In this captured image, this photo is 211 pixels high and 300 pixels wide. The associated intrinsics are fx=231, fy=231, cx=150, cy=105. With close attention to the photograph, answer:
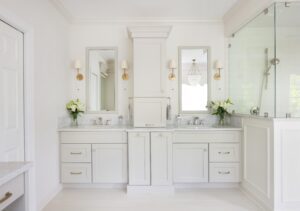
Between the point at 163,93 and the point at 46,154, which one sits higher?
the point at 163,93

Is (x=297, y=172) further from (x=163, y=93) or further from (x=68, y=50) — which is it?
(x=68, y=50)

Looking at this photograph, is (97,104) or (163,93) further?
(97,104)

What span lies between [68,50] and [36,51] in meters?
1.13

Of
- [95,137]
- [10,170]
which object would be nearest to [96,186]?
[95,137]

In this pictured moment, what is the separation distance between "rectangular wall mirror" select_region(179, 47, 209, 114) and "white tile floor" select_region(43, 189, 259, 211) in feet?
4.21

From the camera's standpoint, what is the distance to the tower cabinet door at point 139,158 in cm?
314

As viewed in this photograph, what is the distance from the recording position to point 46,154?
112 inches

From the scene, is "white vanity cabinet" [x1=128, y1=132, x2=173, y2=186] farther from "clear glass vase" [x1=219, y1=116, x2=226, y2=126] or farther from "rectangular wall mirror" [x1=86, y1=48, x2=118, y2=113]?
"clear glass vase" [x1=219, y1=116, x2=226, y2=126]

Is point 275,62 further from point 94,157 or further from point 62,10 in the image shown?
point 62,10

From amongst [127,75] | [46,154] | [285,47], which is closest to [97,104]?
[127,75]

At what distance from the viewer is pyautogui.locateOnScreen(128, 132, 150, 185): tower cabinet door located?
314cm

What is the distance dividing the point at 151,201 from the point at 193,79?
196 cm

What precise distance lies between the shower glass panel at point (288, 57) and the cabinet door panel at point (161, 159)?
4.67 ft

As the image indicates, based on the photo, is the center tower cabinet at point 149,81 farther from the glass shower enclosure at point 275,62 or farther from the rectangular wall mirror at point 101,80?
the glass shower enclosure at point 275,62
